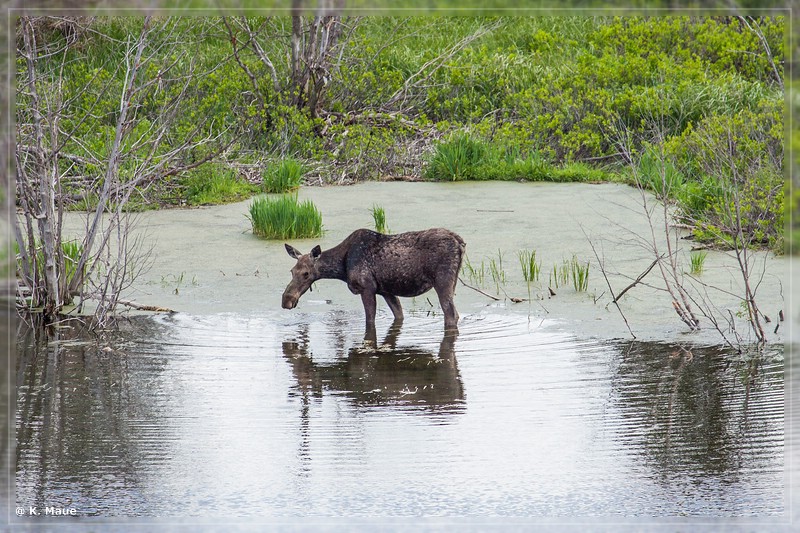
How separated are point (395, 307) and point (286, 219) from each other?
2936 mm

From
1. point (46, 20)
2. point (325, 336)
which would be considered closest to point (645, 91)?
point (46, 20)

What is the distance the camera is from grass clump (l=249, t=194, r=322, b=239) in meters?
11.8

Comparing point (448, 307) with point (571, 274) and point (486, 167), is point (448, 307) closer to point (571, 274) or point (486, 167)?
point (571, 274)

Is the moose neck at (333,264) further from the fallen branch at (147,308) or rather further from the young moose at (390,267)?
the fallen branch at (147,308)

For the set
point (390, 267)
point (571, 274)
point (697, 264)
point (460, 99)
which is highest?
point (460, 99)

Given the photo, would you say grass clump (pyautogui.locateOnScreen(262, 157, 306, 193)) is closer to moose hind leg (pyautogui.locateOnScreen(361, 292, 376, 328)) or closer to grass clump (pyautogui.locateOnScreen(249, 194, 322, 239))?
grass clump (pyautogui.locateOnScreen(249, 194, 322, 239))

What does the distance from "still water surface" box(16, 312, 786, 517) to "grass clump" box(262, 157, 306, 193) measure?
5775 millimetres

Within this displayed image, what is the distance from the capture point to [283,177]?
14484 millimetres

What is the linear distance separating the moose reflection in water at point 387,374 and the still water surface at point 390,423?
21 mm

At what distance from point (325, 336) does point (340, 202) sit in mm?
5877

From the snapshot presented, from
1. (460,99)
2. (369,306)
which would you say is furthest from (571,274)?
(460,99)

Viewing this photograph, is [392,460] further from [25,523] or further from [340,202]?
[340,202]

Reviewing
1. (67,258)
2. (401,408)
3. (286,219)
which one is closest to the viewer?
(401,408)

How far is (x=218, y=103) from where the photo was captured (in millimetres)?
16562
